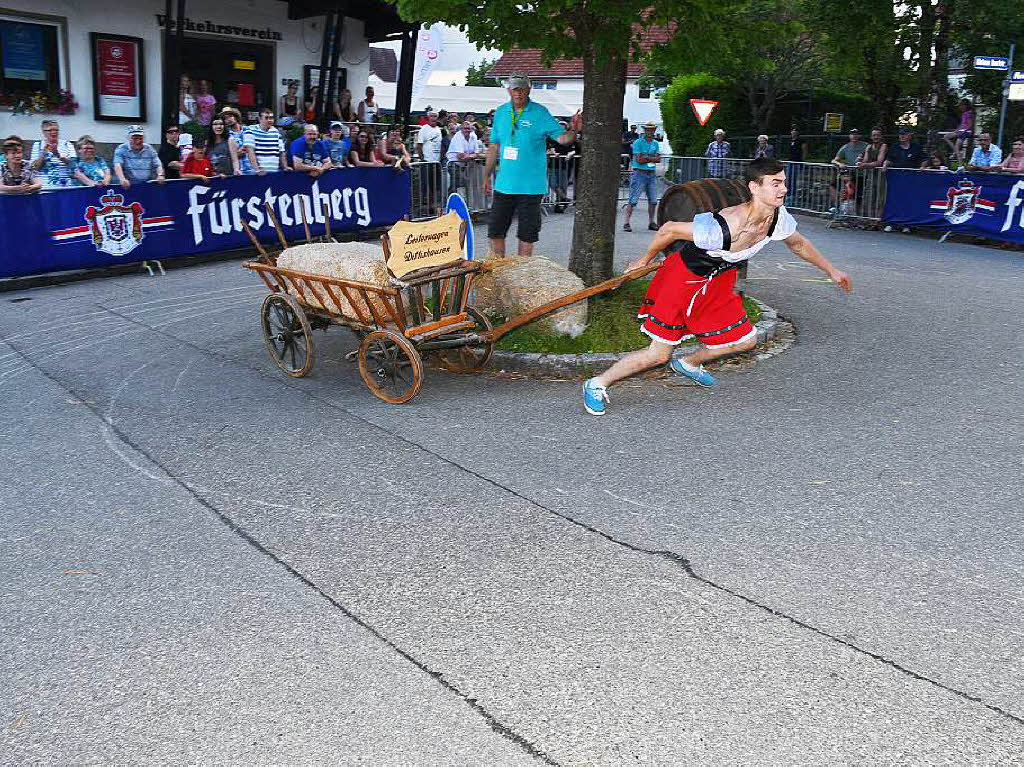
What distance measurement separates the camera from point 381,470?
5785 millimetres

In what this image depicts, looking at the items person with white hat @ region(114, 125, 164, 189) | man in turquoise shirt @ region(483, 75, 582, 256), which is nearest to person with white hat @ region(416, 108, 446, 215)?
person with white hat @ region(114, 125, 164, 189)

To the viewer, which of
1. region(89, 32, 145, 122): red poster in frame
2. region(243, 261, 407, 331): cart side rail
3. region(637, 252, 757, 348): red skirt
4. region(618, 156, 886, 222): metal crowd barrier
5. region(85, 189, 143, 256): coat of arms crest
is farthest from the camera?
region(618, 156, 886, 222): metal crowd barrier

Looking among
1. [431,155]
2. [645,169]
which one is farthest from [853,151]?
[431,155]

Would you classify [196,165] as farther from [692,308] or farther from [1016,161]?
[1016,161]

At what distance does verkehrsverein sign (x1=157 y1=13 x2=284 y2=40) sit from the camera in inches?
757

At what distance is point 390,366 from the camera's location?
278 inches

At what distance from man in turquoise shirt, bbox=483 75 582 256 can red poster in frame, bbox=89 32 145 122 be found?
11521 millimetres

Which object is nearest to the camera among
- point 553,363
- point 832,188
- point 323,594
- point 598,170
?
point 323,594

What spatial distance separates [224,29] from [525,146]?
530 inches

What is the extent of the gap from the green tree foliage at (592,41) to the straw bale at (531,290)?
1.07 m

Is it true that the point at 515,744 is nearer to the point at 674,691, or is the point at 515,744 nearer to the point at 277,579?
the point at 674,691

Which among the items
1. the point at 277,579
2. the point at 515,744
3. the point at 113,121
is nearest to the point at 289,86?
the point at 113,121

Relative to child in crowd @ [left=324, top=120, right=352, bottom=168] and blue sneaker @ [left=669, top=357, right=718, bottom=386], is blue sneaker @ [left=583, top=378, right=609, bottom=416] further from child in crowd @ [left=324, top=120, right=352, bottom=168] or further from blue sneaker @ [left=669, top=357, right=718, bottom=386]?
child in crowd @ [left=324, top=120, right=352, bottom=168]

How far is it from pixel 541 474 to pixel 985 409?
3.49 meters
